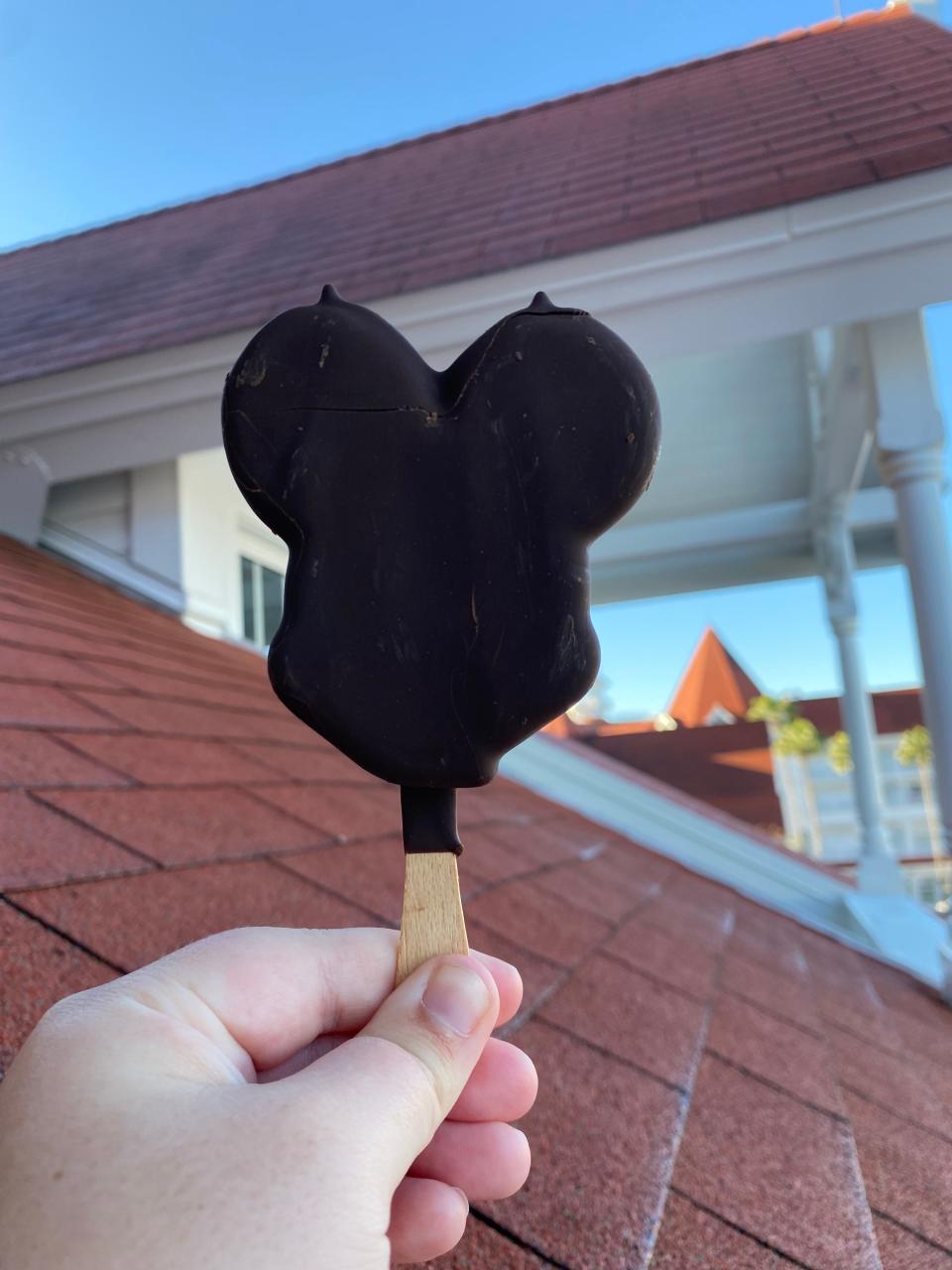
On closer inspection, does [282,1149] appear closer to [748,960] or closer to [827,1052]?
[827,1052]

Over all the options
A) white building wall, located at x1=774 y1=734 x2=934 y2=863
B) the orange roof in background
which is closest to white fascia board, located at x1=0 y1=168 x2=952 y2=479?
white building wall, located at x1=774 y1=734 x2=934 y2=863

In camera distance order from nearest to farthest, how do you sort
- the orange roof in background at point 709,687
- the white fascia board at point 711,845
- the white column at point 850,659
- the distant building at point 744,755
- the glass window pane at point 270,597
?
the white fascia board at point 711,845, the glass window pane at point 270,597, the white column at point 850,659, the distant building at point 744,755, the orange roof in background at point 709,687

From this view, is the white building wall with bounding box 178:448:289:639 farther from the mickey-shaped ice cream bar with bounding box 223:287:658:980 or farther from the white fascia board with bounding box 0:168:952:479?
the mickey-shaped ice cream bar with bounding box 223:287:658:980

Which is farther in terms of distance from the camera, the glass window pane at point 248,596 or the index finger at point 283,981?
the glass window pane at point 248,596

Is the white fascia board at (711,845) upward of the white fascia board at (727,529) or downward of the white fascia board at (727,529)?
downward

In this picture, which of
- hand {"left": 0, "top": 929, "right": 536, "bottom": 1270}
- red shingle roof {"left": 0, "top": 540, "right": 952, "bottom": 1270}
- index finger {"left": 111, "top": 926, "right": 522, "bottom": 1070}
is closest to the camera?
hand {"left": 0, "top": 929, "right": 536, "bottom": 1270}

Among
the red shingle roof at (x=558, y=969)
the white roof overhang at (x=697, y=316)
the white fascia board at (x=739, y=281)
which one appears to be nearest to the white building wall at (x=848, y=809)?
the white roof overhang at (x=697, y=316)

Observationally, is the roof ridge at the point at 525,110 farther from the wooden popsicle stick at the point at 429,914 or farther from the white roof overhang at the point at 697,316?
the wooden popsicle stick at the point at 429,914

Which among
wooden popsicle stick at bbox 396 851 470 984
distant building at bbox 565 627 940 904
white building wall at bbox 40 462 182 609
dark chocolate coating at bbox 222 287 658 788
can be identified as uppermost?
white building wall at bbox 40 462 182 609
